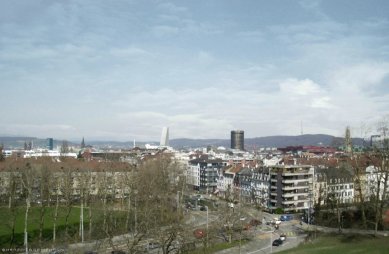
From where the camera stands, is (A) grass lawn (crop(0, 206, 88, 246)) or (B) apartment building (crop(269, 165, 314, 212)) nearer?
(A) grass lawn (crop(0, 206, 88, 246))

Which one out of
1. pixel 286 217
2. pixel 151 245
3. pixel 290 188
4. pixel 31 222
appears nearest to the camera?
pixel 151 245

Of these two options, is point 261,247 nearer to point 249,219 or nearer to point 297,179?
point 249,219

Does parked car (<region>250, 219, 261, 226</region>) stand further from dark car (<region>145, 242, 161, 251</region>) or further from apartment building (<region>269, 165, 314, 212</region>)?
dark car (<region>145, 242, 161, 251</region>)

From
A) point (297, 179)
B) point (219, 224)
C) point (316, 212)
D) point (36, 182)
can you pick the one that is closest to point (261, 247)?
point (219, 224)

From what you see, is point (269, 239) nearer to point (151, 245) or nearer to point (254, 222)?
point (254, 222)

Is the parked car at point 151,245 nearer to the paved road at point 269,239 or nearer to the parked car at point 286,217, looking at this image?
the paved road at point 269,239

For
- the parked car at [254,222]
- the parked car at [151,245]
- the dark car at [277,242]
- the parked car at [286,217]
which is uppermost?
the parked car at [151,245]

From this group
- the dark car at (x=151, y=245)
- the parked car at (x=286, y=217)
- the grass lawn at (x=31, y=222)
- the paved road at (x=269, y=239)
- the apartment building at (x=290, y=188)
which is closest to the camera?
the dark car at (x=151, y=245)

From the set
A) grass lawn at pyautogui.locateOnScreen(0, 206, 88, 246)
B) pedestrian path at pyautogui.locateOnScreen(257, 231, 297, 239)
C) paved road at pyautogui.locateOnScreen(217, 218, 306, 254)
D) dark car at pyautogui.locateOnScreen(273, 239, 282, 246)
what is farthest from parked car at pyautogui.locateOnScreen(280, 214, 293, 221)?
grass lawn at pyautogui.locateOnScreen(0, 206, 88, 246)

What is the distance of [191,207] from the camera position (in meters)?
71.4

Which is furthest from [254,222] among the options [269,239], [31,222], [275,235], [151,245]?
[31,222]

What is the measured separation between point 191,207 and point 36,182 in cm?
2491

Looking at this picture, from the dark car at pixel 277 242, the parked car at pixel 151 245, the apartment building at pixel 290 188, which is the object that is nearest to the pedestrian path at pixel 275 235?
the dark car at pixel 277 242

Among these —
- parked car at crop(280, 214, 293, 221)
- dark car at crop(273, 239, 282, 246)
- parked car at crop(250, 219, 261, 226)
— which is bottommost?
parked car at crop(280, 214, 293, 221)
